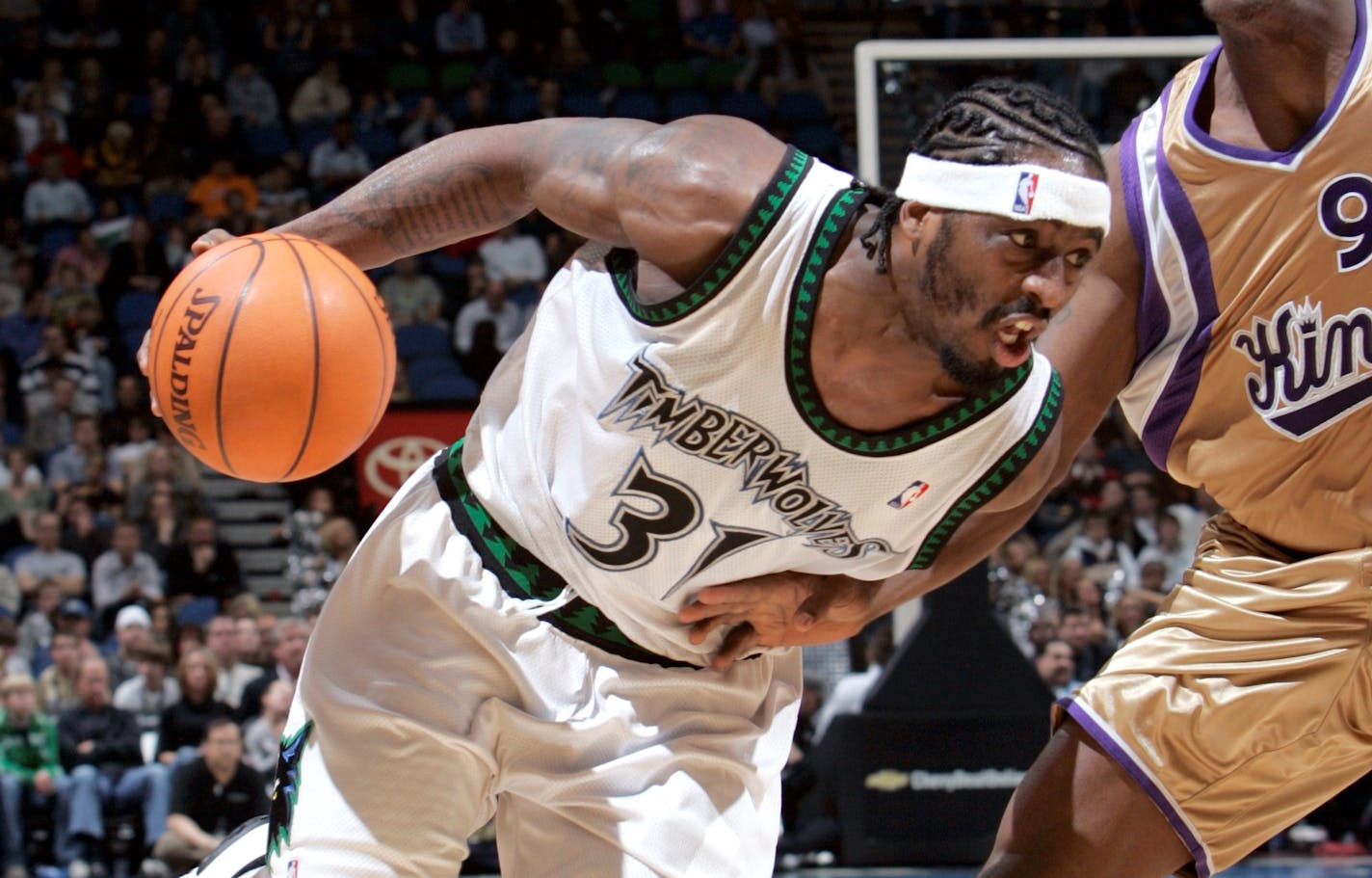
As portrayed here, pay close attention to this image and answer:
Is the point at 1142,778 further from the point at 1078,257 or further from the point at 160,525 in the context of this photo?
the point at 160,525

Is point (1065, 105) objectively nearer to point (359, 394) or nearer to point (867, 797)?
point (359, 394)

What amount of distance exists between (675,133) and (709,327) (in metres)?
0.35

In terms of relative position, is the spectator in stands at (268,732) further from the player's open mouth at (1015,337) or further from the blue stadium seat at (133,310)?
the player's open mouth at (1015,337)

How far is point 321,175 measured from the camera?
513 inches

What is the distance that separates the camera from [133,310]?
12.0 metres

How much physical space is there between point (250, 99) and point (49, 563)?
16.0 feet

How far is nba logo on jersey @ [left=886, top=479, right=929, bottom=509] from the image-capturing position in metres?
2.73

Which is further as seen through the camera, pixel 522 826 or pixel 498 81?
pixel 498 81

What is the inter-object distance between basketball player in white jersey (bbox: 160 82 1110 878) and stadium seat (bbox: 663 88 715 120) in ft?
35.8

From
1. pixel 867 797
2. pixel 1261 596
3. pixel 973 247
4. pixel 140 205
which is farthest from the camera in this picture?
Result: pixel 140 205

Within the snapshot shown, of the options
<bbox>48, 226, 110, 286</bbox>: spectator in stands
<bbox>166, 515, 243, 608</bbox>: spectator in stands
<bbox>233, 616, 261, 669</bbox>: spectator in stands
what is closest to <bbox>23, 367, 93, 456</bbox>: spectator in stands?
<bbox>48, 226, 110, 286</bbox>: spectator in stands

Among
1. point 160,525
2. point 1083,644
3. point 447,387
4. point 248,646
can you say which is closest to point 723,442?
point 248,646

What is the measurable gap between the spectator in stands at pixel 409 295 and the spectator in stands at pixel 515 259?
0.49 metres

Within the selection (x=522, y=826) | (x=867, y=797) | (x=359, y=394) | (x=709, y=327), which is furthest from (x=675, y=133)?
(x=867, y=797)
